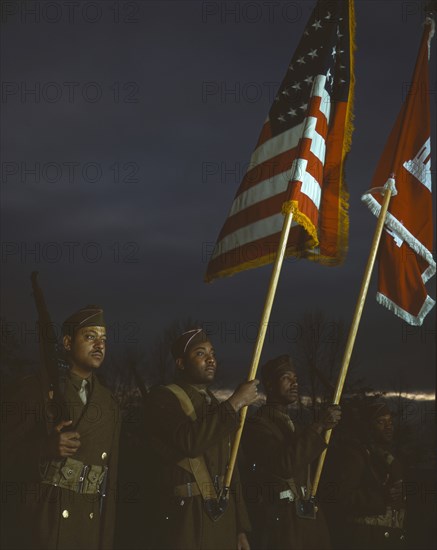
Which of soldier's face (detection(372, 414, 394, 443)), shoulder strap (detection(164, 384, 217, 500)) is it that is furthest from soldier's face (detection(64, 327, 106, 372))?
soldier's face (detection(372, 414, 394, 443))

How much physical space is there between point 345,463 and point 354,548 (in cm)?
76

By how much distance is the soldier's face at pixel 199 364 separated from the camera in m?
6.22

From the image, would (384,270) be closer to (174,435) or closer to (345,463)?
(345,463)

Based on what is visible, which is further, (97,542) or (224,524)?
(224,524)

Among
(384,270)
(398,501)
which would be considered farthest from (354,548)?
(384,270)

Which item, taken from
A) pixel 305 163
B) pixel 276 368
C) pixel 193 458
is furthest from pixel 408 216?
pixel 193 458

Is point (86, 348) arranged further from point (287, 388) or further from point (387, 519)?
point (387, 519)

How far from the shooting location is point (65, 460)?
5324mm

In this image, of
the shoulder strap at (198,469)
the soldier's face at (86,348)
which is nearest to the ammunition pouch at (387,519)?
the shoulder strap at (198,469)

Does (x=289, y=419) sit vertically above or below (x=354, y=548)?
above

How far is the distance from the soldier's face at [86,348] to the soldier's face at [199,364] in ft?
2.56

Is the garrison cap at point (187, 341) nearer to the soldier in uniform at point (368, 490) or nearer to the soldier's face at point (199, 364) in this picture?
the soldier's face at point (199, 364)

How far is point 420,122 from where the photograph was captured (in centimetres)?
817

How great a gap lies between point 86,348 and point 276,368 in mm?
2133
